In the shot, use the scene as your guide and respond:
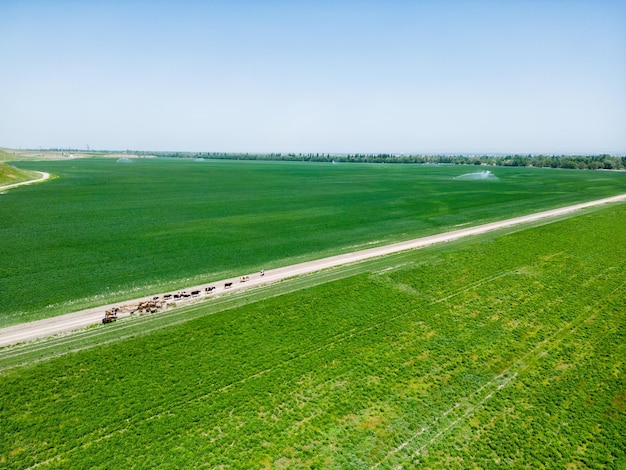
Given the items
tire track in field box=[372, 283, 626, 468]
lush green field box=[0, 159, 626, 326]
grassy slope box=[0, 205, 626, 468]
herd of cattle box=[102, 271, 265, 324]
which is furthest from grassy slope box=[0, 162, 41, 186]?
tire track in field box=[372, 283, 626, 468]

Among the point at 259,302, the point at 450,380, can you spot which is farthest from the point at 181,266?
the point at 450,380

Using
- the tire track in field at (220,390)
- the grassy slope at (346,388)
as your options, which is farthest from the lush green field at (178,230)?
the tire track in field at (220,390)

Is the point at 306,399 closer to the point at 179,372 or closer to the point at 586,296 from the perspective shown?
the point at 179,372

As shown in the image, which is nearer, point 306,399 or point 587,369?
point 306,399

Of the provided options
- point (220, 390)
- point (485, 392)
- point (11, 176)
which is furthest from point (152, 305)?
point (11, 176)

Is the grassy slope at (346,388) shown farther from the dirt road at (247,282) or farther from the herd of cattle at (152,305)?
the dirt road at (247,282)

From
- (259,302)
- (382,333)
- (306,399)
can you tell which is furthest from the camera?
(259,302)
